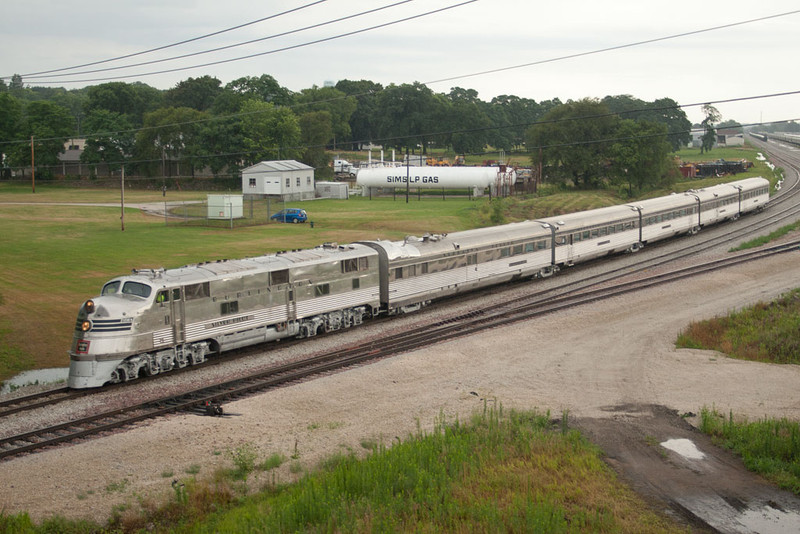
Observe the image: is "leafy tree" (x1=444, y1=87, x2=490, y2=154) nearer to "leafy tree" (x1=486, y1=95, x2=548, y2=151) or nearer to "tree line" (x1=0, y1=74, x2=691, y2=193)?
"tree line" (x1=0, y1=74, x2=691, y2=193)

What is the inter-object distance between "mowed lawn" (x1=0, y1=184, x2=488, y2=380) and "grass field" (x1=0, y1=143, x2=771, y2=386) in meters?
0.06

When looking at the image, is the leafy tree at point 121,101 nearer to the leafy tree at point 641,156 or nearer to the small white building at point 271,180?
the small white building at point 271,180

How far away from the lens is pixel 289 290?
27375 millimetres

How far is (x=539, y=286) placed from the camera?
38938 millimetres

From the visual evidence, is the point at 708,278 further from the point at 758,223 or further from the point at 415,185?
the point at 415,185

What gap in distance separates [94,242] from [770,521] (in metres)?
49.7

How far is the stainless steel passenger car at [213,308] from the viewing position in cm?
2236

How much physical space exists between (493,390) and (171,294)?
10946 mm

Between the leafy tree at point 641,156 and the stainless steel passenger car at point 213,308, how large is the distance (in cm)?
6398

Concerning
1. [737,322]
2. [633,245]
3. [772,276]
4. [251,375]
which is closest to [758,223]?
[633,245]

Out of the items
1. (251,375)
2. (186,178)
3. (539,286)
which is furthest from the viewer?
(186,178)

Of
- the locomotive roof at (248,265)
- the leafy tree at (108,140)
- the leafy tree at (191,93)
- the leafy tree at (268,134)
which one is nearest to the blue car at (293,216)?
the locomotive roof at (248,265)

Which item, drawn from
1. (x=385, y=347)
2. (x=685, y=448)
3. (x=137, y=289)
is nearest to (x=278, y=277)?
(x=385, y=347)

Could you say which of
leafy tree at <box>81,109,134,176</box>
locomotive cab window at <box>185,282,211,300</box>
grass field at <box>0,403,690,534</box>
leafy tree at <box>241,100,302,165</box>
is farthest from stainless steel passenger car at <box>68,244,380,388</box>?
leafy tree at <box>81,109,134,176</box>
